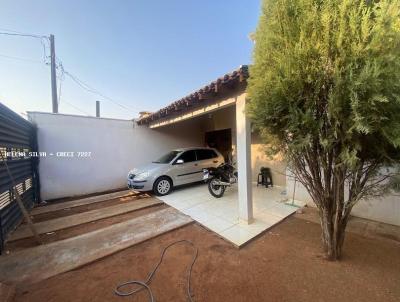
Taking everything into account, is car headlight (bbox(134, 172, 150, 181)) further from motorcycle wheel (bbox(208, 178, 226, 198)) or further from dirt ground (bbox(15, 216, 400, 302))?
dirt ground (bbox(15, 216, 400, 302))

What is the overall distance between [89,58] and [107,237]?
7293 mm

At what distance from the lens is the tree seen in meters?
1.69

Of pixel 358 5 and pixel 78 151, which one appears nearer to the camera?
pixel 358 5

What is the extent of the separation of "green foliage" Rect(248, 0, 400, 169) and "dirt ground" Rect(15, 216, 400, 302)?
1449 millimetres

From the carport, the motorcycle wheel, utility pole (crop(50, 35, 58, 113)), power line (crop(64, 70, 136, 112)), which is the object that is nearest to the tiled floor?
the carport

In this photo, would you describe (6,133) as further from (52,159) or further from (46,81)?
(46,81)

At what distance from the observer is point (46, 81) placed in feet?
29.4

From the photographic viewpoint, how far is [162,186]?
20.0 ft

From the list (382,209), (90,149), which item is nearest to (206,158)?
(90,149)

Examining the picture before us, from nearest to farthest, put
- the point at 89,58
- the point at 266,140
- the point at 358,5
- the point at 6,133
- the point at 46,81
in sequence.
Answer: the point at 358,5 < the point at 266,140 < the point at 6,133 < the point at 89,58 < the point at 46,81

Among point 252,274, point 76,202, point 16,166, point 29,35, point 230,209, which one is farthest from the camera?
point 29,35

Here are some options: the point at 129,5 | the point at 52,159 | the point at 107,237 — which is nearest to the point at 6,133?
the point at 52,159

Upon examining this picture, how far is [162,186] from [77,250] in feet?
10.4

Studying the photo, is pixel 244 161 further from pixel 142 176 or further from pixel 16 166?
pixel 16 166
